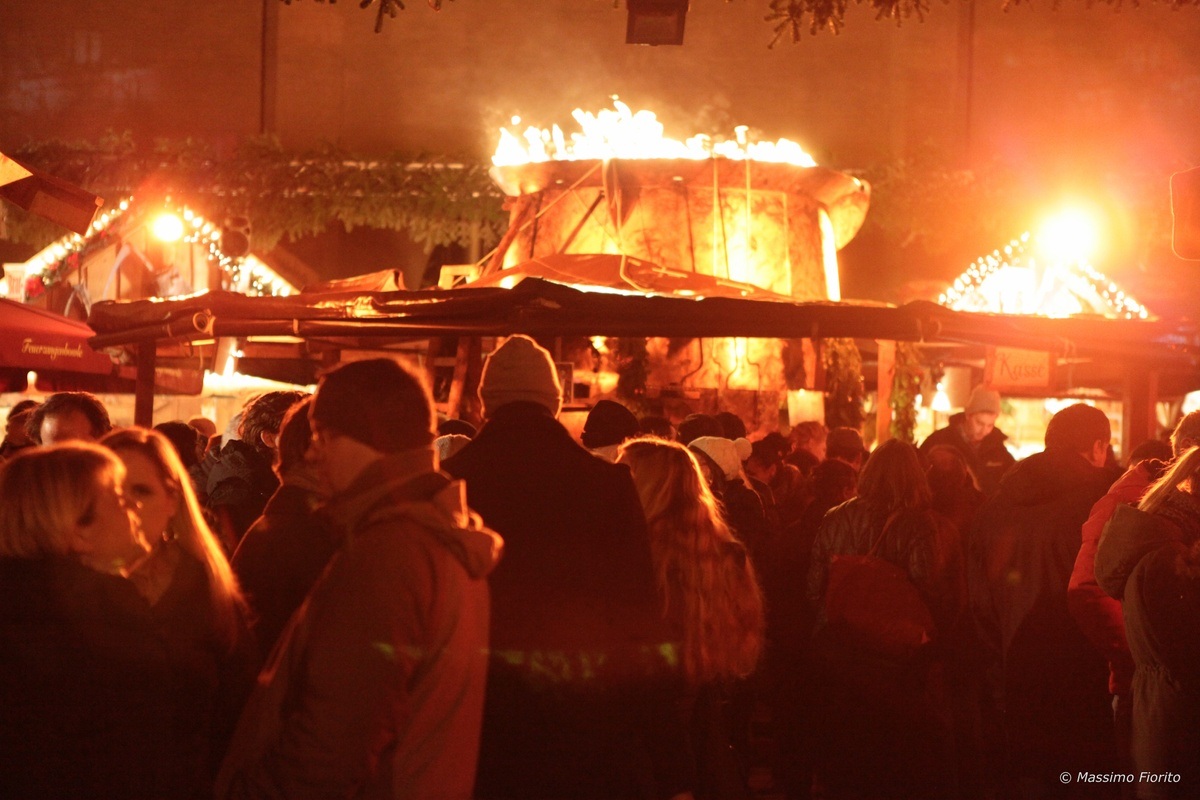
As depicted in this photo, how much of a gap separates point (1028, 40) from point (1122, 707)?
21.1m

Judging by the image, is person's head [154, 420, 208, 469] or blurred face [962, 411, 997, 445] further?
blurred face [962, 411, 997, 445]

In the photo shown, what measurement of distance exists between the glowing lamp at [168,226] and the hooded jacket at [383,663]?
60.0 ft

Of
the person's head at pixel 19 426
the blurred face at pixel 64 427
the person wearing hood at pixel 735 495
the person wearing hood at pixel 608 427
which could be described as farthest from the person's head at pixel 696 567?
the person's head at pixel 19 426

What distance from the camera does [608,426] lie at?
617 cm

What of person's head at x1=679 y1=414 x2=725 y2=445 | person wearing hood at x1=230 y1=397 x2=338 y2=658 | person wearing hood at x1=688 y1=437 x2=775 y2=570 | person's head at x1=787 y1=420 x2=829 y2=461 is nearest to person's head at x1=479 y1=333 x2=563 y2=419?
person wearing hood at x1=230 y1=397 x2=338 y2=658

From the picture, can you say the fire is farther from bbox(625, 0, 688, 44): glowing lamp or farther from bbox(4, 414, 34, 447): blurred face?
bbox(4, 414, 34, 447): blurred face

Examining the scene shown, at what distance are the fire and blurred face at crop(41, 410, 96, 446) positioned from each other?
6.54m

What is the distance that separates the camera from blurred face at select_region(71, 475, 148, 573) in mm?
3340

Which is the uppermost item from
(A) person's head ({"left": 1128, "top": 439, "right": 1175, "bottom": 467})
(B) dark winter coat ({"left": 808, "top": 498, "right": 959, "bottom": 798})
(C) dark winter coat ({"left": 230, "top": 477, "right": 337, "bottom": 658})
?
(A) person's head ({"left": 1128, "top": 439, "right": 1175, "bottom": 467})

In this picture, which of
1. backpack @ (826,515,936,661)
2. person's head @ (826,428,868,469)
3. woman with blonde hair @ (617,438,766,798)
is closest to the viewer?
woman with blonde hair @ (617,438,766,798)

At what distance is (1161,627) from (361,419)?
2.86 m

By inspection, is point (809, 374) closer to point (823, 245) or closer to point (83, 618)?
point (823, 245)

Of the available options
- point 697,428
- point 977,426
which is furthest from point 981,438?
point 697,428

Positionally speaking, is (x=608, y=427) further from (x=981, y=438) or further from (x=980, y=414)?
(x=981, y=438)
